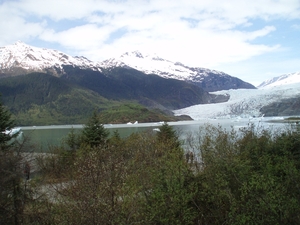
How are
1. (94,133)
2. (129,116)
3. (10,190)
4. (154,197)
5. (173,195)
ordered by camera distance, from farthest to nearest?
1. (129,116)
2. (94,133)
3. (173,195)
4. (154,197)
5. (10,190)

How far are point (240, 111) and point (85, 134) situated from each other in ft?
303

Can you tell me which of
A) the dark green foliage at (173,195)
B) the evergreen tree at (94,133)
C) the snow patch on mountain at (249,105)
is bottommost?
the dark green foliage at (173,195)

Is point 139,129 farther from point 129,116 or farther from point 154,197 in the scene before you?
point 129,116

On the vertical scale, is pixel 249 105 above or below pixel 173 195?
above

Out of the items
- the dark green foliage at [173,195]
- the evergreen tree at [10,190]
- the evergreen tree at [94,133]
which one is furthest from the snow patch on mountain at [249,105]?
the evergreen tree at [10,190]

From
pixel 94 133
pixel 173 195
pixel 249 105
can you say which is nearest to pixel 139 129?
pixel 249 105

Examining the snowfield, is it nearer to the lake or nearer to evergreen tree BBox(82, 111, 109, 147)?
the lake

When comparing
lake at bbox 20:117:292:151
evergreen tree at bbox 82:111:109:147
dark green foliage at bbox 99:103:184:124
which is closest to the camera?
evergreen tree at bbox 82:111:109:147

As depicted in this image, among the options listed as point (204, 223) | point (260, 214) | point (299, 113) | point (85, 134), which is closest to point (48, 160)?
point (85, 134)

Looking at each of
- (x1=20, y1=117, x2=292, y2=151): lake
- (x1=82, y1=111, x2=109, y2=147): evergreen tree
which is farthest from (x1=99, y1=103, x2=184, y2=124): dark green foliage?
(x1=82, y1=111, x2=109, y2=147): evergreen tree

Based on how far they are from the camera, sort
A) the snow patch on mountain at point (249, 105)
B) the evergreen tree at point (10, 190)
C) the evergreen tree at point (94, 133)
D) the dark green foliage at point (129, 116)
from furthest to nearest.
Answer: the dark green foliage at point (129, 116) → the snow patch on mountain at point (249, 105) → the evergreen tree at point (94, 133) → the evergreen tree at point (10, 190)

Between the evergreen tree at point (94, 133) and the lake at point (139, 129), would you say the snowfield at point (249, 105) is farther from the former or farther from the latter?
the evergreen tree at point (94, 133)

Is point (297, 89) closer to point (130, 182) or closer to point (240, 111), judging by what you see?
point (240, 111)

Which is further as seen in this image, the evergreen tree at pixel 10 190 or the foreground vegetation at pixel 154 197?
the evergreen tree at pixel 10 190
